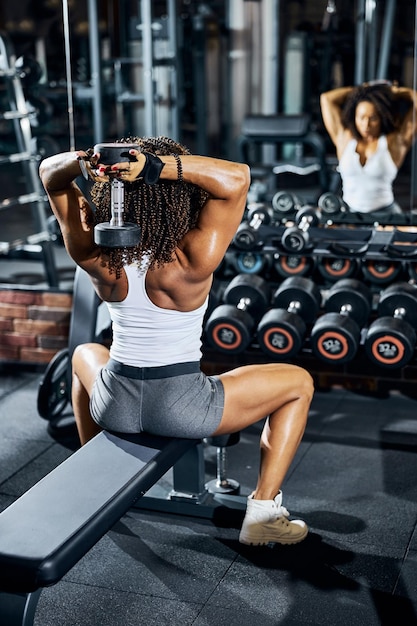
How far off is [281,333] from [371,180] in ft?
3.39

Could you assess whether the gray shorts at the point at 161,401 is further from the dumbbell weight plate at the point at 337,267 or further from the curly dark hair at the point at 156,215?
the dumbbell weight plate at the point at 337,267

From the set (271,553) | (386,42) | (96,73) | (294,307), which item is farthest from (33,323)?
(386,42)

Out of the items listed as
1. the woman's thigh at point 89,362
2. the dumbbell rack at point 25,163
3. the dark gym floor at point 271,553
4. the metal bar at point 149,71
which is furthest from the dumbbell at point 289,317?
the metal bar at point 149,71

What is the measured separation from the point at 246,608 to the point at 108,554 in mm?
454

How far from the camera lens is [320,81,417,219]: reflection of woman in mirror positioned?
3475 millimetres

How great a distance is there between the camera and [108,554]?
7.52 feet

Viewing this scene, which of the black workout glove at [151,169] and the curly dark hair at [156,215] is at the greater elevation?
the black workout glove at [151,169]

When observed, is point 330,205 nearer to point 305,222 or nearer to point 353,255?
point 305,222

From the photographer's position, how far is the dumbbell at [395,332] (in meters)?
2.75

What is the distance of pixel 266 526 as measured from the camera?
2.29m

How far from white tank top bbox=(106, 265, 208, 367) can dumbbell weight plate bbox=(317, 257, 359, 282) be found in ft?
3.73

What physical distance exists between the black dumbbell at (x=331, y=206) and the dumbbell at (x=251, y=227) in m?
0.27

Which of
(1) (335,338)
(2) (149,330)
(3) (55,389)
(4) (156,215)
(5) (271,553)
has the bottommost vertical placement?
(5) (271,553)

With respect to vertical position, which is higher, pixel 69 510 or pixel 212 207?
pixel 212 207
